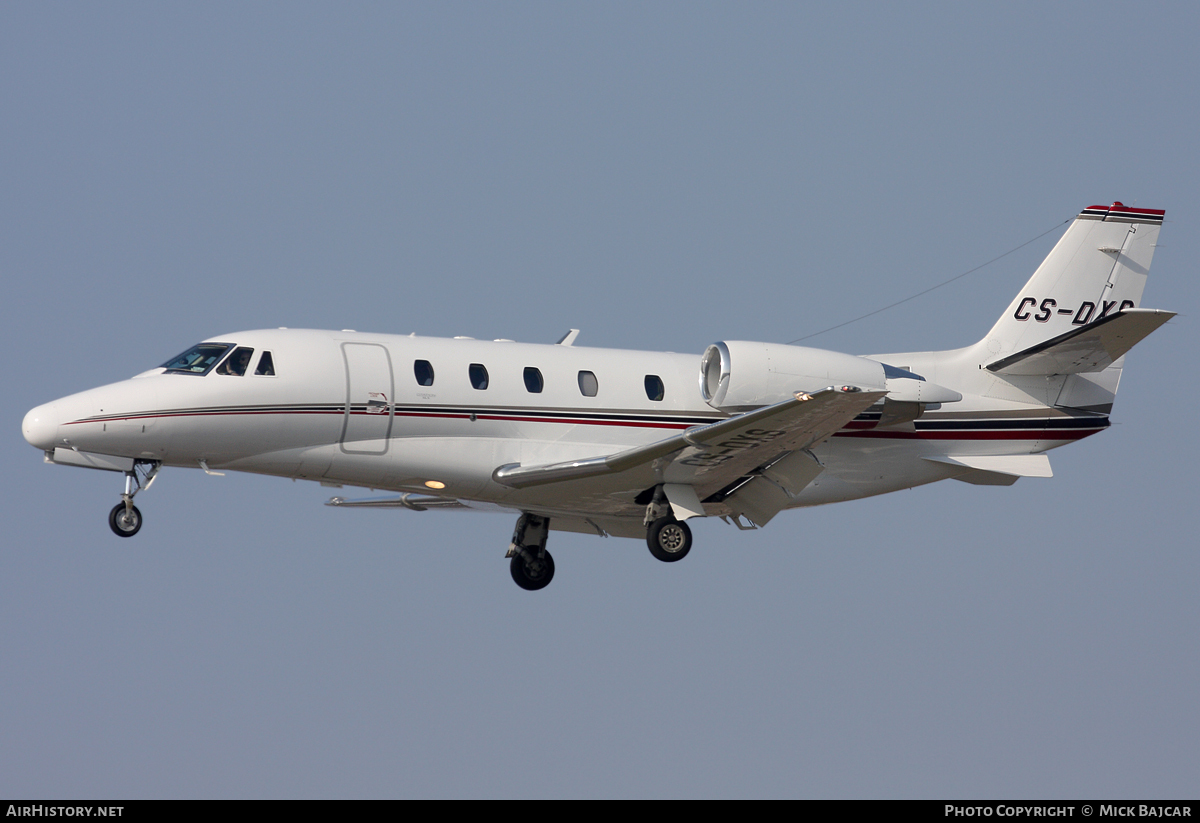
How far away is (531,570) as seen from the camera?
79.4 feet

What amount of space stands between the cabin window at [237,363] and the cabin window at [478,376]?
121 inches

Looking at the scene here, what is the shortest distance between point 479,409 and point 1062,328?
1031 cm

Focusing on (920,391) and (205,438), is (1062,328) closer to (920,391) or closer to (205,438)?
(920,391)

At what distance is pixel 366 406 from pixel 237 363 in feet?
6.07

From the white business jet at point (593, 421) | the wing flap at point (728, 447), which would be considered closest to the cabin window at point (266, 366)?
the white business jet at point (593, 421)

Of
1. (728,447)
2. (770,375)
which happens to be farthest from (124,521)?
(770,375)

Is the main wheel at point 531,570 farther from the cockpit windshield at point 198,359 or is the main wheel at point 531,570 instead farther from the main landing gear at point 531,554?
the cockpit windshield at point 198,359

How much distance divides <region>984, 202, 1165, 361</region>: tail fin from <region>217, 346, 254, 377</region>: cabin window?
1237cm

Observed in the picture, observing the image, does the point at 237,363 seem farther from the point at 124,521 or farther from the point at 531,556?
the point at 531,556

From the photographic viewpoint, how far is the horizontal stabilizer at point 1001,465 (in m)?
23.3

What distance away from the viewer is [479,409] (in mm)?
20906

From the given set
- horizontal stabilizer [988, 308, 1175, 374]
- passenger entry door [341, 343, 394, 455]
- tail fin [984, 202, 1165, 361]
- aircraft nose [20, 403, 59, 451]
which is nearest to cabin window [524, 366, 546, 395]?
passenger entry door [341, 343, 394, 455]

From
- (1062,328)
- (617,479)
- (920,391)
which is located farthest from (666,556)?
(1062,328)

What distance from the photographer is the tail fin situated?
24.7m
